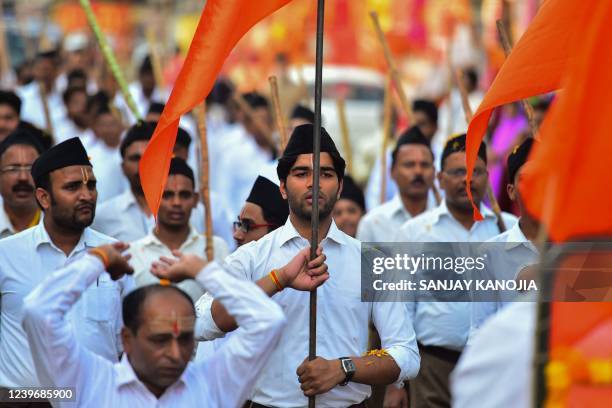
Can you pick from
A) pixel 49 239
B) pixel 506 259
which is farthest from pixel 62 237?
pixel 506 259

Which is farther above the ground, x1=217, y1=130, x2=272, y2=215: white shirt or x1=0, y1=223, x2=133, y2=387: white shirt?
x1=217, y1=130, x2=272, y2=215: white shirt

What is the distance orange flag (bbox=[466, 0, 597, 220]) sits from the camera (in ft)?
20.7

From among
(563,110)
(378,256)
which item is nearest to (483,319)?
(378,256)

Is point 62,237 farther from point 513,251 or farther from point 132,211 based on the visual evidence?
point 513,251

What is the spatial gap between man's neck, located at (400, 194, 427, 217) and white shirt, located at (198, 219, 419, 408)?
124 inches

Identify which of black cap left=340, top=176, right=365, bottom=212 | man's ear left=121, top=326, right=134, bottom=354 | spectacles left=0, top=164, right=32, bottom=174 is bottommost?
man's ear left=121, top=326, right=134, bottom=354

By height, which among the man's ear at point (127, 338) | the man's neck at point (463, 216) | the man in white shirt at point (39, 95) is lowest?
the man's ear at point (127, 338)

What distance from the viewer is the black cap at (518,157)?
286 inches

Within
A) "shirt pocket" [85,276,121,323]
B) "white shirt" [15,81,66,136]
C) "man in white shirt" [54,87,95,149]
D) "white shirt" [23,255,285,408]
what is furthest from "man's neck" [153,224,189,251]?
"white shirt" [15,81,66,136]

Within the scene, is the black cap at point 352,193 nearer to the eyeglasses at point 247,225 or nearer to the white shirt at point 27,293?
the eyeglasses at point 247,225

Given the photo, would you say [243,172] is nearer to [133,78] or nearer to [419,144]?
[419,144]

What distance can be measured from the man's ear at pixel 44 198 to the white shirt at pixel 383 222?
277 centimetres

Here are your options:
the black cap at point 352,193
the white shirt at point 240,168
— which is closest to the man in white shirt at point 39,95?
the white shirt at point 240,168

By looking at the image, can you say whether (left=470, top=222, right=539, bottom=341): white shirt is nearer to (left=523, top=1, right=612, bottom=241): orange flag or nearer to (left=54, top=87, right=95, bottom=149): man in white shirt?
(left=523, top=1, right=612, bottom=241): orange flag
